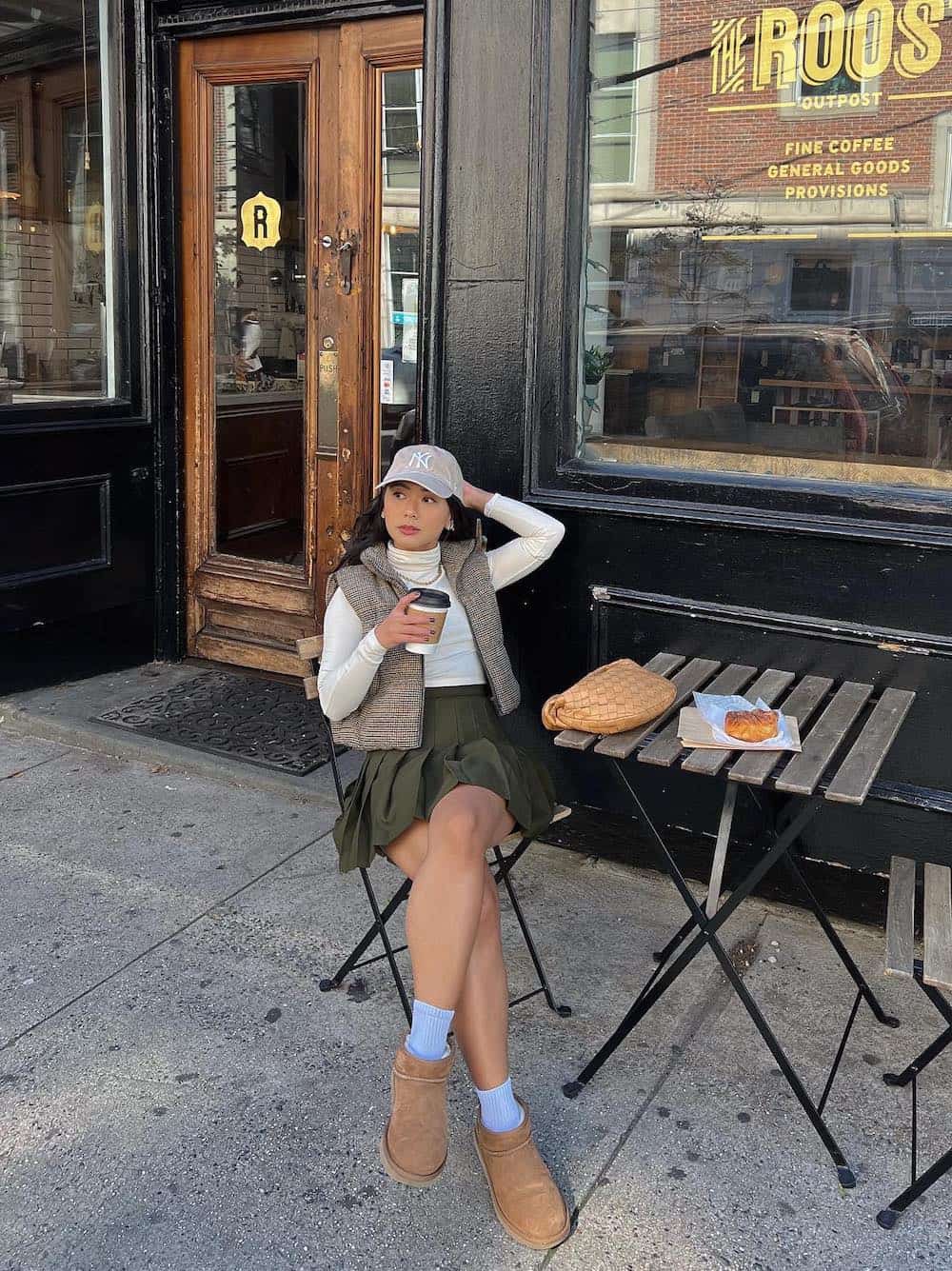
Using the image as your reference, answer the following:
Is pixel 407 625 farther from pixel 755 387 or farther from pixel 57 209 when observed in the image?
pixel 57 209

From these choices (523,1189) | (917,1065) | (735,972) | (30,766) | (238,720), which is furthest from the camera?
(238,720)

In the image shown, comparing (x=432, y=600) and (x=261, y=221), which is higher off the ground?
(x=261, y=221)

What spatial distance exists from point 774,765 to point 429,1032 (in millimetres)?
875

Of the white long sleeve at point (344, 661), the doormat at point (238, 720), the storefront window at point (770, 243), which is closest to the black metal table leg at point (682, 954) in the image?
the white long sleeve at point (344, 661)

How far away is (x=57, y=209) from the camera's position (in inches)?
202

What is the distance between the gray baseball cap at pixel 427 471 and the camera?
113 inches

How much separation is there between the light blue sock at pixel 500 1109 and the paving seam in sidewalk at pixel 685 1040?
0.70 feet

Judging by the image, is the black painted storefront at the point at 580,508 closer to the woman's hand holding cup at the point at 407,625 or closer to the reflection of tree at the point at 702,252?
the reflection of tree at the point at 702,252

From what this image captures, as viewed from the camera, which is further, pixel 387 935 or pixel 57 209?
pixel 57 209

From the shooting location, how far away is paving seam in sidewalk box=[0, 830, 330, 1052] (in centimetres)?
294

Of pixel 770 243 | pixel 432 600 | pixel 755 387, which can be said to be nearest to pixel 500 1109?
pixel 432 600

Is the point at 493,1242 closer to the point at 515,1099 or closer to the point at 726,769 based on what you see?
the point at 515,1099

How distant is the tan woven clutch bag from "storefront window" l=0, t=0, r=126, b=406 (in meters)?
3.34

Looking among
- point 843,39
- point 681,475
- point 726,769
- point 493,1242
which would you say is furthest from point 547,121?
point 493,1242
